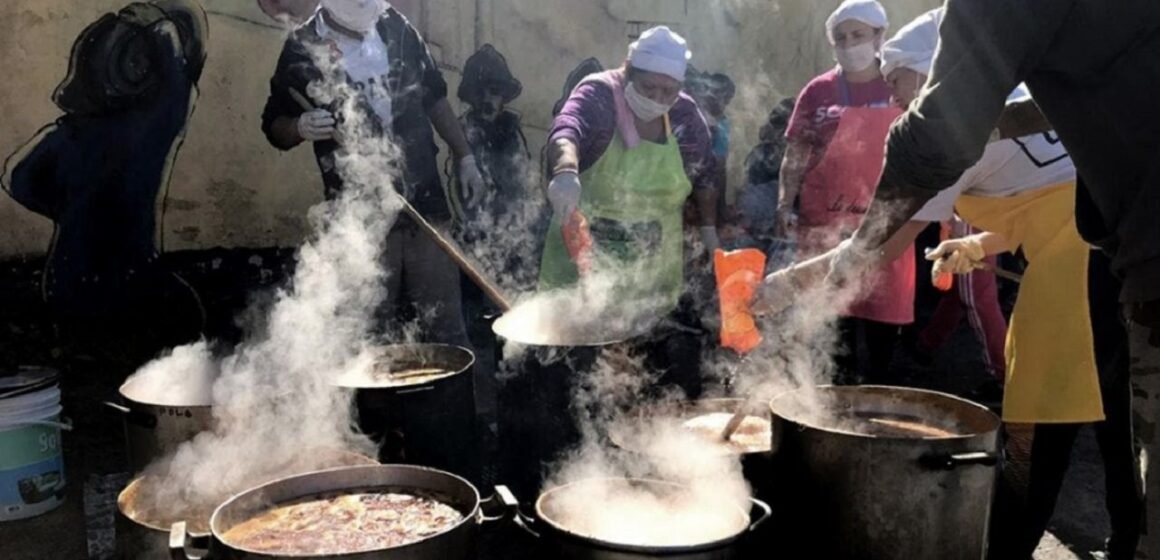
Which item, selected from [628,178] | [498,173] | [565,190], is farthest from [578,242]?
[498,173]

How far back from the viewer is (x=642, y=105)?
5109 millimetres

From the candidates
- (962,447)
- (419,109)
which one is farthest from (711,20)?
(962,447)

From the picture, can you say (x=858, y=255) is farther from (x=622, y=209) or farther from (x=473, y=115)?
(x=473, y=115)

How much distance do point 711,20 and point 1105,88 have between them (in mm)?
8220

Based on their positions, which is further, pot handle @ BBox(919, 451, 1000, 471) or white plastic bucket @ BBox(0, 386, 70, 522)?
white plastic bucket @ BBox(0, 386, 70, 522)

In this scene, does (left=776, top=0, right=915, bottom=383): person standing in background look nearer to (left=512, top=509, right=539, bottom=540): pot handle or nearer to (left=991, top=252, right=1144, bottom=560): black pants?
(left=991, top=252, right=1144, bottom=560): black pants

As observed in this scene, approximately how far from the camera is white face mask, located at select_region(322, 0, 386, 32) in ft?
16.6

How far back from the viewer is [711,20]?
9.92 meters

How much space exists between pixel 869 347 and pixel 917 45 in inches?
82.2

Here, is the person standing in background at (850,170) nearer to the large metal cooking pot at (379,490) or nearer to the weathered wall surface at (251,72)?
the large metal cooking pot at (379,490)

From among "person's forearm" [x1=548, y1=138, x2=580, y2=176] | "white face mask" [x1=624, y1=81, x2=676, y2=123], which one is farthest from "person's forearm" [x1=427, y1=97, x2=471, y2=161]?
"white face mask" [x1=624, y1=81, x2=676, y2=123]

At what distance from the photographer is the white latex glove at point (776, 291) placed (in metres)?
3.32

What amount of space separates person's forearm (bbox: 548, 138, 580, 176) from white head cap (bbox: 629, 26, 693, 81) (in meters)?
0.65

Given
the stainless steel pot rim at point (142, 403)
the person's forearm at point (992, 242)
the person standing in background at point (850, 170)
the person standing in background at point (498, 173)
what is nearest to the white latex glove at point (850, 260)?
the person's forearm at point (992, 242)
